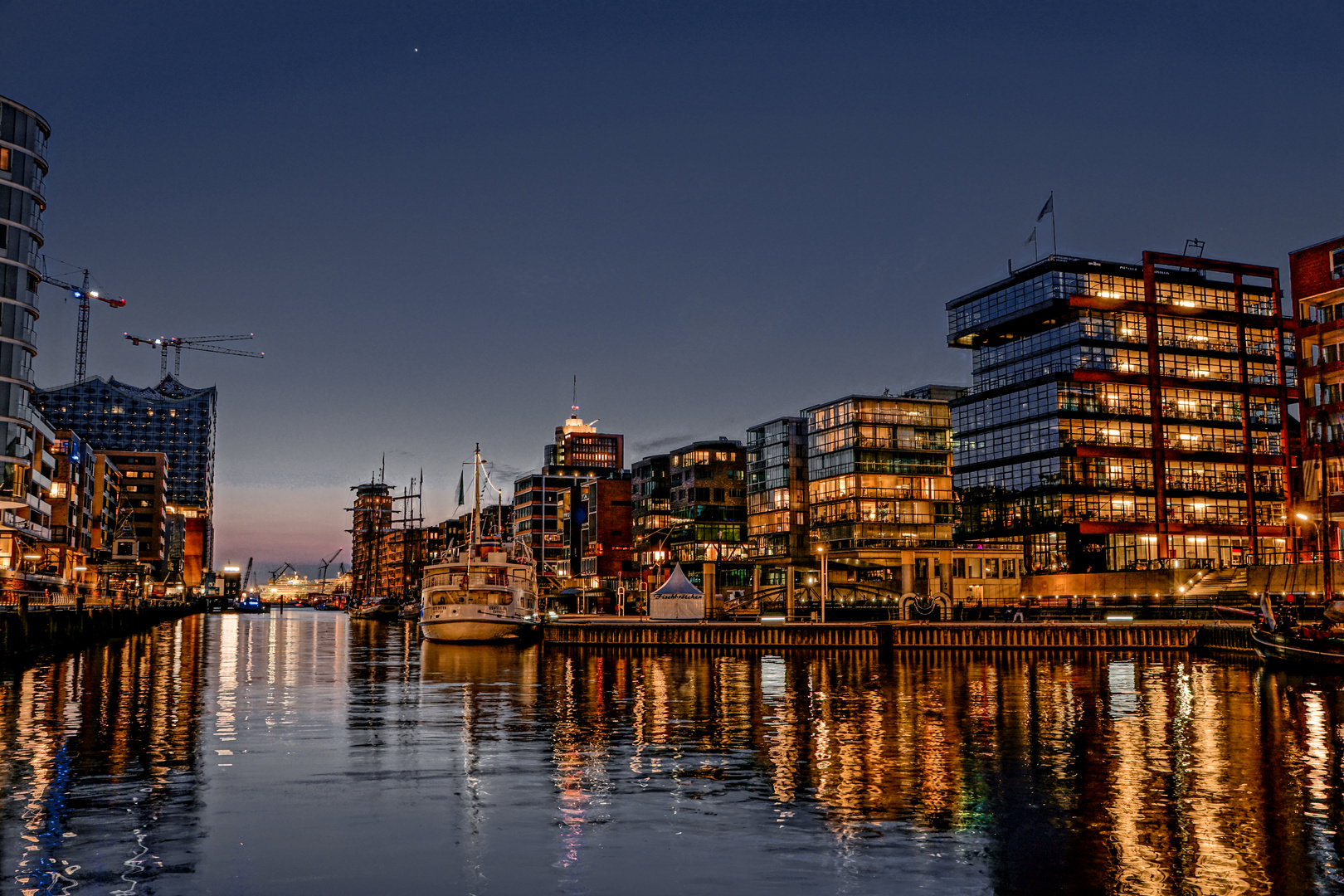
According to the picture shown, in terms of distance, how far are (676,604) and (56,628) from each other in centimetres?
4879

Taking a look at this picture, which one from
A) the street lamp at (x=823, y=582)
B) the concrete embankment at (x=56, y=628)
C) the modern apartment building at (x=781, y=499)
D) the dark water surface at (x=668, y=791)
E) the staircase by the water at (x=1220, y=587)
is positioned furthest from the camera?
the modern apartment building at (x=781, y=499)

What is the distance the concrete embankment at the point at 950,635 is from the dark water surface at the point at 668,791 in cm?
3513

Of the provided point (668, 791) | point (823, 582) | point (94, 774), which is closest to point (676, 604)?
point (823, 582)

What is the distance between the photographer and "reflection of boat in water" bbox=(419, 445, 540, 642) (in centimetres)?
9438

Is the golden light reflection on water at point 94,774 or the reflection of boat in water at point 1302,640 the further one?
the reflection of boat in water at point 1302,640

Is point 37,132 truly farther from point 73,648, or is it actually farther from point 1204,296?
point 1204,296

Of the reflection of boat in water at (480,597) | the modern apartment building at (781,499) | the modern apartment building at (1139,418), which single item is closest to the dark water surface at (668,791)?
the reflection of boat in water at (480,597)

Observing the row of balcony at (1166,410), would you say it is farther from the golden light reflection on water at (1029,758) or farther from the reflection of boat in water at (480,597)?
the golden light reflection on water at (1029,758)

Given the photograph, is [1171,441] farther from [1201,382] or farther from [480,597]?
[480,597]

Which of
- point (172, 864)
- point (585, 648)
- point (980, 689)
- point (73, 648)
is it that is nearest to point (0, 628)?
point (73, 648)

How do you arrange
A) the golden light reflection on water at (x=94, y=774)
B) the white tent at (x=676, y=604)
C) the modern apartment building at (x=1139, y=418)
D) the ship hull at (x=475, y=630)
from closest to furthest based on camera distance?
the golden light reflection on water at (x=94, y=774) < the ship hull at (x=475, y=630) < the white tent at (x=676, y=604) < the modern apartment building at (x=1139, y=418)

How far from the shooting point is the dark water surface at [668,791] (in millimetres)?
17172

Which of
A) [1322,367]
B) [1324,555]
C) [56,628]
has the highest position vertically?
[1322,367]

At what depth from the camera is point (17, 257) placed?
312ft
